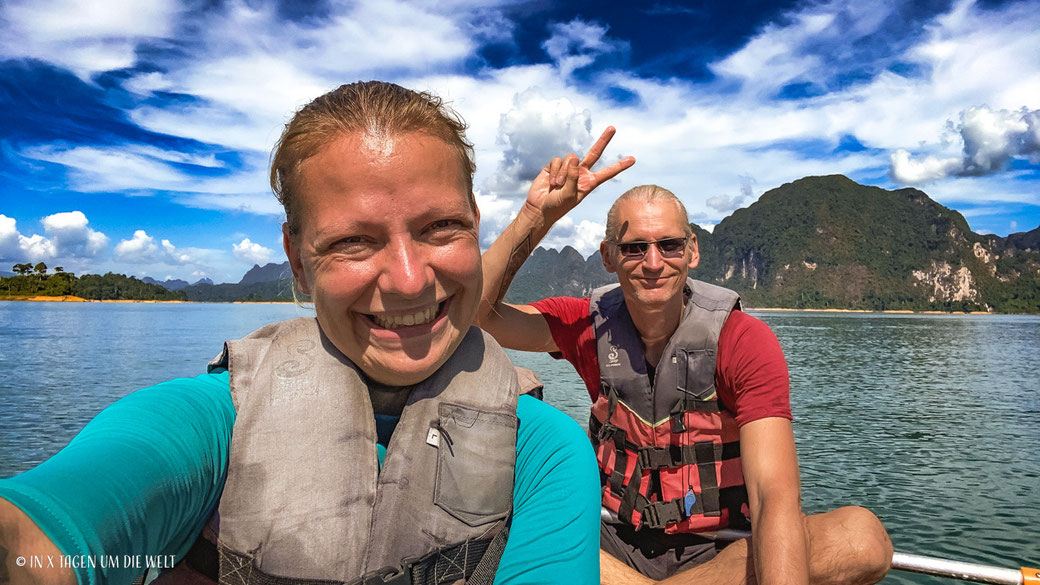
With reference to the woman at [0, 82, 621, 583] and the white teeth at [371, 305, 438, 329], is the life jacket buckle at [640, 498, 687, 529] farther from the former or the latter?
the white teeth at [371, 305, 438, 329]

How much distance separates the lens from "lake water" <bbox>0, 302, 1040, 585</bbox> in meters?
10.9

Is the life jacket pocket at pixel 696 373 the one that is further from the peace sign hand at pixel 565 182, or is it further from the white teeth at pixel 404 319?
the white teeth at pixel 404 319

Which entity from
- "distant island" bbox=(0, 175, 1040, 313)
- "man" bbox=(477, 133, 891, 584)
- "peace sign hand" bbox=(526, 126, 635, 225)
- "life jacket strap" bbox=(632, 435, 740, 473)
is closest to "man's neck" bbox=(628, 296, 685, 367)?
"man" bbox=(477, 133, 891, 584)

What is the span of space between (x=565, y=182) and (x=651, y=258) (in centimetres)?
92

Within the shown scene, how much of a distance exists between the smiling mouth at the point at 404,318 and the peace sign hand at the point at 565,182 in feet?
5.53

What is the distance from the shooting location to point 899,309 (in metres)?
164

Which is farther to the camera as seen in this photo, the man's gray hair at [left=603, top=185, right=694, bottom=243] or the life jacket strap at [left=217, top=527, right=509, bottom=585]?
the man's gray hair at [left=603, top=185, right=694, bottom=243]

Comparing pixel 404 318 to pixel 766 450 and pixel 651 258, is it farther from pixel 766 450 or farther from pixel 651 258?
pixel 651 258

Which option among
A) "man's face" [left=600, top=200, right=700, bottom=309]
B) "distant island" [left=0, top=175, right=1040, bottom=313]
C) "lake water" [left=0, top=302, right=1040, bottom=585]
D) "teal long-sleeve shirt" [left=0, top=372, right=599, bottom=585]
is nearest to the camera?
"teal long-sleeve shirt" [left=0, top=372, right=599, bottom=585]

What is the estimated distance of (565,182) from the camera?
10.2ft

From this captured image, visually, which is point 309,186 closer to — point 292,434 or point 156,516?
point 292,434

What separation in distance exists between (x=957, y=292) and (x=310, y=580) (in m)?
208

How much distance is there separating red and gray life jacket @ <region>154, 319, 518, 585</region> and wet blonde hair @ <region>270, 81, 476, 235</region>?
374 millimetres

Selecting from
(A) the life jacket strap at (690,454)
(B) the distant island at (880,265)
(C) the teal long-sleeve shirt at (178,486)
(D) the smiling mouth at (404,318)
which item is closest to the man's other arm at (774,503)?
(A) the life jacket strap at (690,454)
